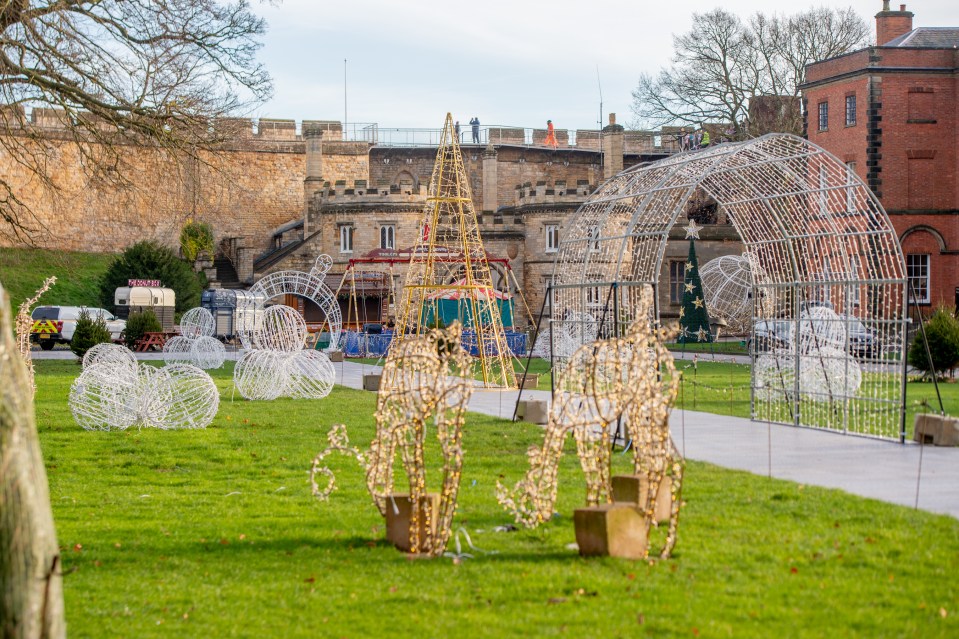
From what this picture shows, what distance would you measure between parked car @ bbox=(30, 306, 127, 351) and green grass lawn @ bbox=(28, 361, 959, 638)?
31.5 m

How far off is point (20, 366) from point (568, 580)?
3369 mm

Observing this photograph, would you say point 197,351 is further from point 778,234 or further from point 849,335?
point 849,335

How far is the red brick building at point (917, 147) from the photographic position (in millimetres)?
38906

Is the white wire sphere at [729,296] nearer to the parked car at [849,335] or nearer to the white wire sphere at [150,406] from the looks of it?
the parked car at [849,335]

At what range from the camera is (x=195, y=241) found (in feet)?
186

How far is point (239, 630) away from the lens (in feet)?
18.9

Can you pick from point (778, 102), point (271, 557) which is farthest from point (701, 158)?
point (778, 102)

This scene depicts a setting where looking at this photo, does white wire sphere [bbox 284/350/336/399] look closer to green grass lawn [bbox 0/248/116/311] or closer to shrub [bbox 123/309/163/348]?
shrub [bbox 123/309/163/348]

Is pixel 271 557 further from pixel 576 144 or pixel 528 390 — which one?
pixel 576 144

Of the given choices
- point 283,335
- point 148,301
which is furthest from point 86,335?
point 148,301

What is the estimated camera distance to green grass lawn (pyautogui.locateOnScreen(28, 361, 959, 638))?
581 cm

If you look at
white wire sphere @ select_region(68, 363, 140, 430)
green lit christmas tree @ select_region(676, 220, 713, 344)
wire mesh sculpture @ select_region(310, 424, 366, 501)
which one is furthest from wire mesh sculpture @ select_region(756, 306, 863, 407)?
green lit christmas tree @ select_region(676, 220, 713, 344)

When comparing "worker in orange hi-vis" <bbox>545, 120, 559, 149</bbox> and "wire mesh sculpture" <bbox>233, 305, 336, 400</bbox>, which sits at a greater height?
"worker in orange hi-vis" <bbox>545, 120, 559, 149</bbox>

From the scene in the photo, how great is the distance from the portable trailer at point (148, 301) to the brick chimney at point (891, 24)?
27692mm
